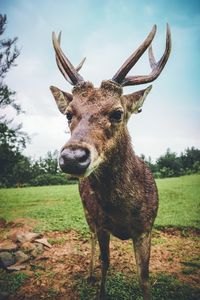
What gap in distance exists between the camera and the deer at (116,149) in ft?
9.55

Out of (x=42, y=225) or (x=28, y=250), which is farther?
(x=42, y=225)

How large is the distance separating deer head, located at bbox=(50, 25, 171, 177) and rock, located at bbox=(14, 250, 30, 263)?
331cm

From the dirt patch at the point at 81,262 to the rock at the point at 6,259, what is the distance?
1.12 feet

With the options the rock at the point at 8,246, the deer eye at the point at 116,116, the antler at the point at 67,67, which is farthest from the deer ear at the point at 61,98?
the rock at the point at 8,246

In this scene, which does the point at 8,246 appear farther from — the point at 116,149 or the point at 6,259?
the point at 116,149

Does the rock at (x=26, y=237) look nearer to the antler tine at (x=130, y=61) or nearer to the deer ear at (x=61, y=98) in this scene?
the deer ear at (x=61, y=98)

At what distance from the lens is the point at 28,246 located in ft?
19.2

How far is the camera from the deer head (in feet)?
7.75

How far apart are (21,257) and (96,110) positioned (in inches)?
154

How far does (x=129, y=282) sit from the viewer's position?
179 inches

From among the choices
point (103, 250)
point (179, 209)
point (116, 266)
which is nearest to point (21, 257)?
point (116, 266)

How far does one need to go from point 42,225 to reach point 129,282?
4.18 m

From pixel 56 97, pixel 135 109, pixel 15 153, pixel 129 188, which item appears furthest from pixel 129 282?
pixel 15 153

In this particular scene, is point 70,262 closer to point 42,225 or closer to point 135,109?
point 42,225
